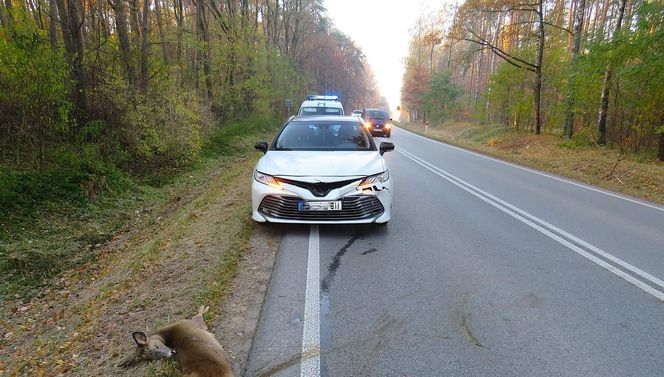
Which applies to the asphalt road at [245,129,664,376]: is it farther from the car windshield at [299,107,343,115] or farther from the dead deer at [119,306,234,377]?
the car windshield at [299,107,343,115]

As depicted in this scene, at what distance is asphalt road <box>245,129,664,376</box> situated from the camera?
9.81 ft

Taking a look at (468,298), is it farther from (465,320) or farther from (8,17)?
(8,17)

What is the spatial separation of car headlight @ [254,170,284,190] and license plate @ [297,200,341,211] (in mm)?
368

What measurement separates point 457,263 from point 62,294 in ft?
16.2

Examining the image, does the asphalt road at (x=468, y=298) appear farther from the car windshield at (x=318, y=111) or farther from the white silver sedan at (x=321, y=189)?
the car windshield at (x=318, y=111)

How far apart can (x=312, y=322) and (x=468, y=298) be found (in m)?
1.55

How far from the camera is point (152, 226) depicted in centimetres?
780

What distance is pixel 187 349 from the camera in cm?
279

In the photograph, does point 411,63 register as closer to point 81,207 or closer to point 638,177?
point 638,177

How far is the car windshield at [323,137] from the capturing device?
673 cm

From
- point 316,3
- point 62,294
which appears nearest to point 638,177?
point 62,294

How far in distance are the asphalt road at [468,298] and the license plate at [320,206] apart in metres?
0.44

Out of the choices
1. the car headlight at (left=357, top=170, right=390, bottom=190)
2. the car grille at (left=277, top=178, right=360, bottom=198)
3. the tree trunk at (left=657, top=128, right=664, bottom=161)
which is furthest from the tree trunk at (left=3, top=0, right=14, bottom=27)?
the tree trunk at (left=657, top=128, right=664, bottom=161)

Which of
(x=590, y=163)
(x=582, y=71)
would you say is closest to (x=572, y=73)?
(x=582, y=71)
